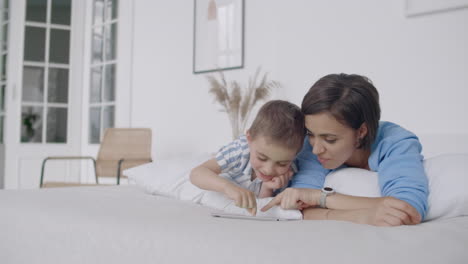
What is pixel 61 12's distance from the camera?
492cm

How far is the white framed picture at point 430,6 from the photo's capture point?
2229 millimetres

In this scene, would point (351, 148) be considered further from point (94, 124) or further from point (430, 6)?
point (94, 124)

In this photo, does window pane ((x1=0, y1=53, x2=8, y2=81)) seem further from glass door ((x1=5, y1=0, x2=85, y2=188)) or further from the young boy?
the young boy

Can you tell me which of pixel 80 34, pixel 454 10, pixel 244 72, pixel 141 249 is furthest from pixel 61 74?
pixel 141 249

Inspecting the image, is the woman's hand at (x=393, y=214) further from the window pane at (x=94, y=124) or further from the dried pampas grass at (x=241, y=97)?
the window pane at (x=94, y=124)

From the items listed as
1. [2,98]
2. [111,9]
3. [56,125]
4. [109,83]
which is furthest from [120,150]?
[2,98]

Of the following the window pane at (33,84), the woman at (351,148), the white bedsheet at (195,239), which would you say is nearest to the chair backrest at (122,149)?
the window pane at (33,84)

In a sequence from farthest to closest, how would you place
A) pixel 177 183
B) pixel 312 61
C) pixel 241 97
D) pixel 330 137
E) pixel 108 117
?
pixel 108 117 → pixel 241 97 → pixel 312 61 → pixel 177 183 → pixel 330 137

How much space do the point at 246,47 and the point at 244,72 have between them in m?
0.19

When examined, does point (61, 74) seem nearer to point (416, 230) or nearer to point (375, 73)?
point (375, 73)

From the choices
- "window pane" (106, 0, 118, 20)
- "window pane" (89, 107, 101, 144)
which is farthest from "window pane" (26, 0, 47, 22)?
"window pane" (89, 107, 101, 144)

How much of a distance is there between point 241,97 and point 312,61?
0.55 m

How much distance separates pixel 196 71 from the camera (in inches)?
146

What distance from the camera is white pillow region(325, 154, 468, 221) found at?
111 cm
